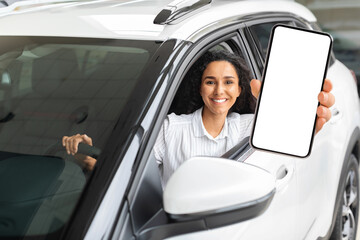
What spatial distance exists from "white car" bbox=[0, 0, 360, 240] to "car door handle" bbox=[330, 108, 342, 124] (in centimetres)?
17

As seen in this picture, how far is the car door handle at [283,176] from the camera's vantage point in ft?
6.23

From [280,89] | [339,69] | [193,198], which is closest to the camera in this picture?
[193,198]

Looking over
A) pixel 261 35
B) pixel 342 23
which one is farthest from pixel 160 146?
pixel 342 23

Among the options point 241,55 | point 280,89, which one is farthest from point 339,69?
point 280,89

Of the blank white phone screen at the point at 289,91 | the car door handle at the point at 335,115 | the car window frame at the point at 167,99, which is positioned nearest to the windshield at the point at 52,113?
Result: the car window frame at the point at 167,99

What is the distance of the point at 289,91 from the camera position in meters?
1.61

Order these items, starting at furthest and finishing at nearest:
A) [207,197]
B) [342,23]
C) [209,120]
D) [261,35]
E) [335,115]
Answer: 1. [342,23]
2. [335,115]
3. [261,35]
4. [209,120]
5. [207,197]

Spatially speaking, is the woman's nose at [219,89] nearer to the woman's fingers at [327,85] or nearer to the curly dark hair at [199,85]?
the curly dark hair at [199,85]

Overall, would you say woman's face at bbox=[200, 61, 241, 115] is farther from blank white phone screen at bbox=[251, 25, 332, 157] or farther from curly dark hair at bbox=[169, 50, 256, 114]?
blank white phone screen at bbox=[251, 25, 332, 157]

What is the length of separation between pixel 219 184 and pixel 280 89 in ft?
1.42

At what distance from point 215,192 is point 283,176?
0.75 meters

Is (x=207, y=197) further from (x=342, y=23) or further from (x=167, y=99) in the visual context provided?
(x=342, y=23)

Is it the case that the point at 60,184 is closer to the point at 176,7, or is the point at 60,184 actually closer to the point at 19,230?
the point at 19,230

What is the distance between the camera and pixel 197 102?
2244 mm
